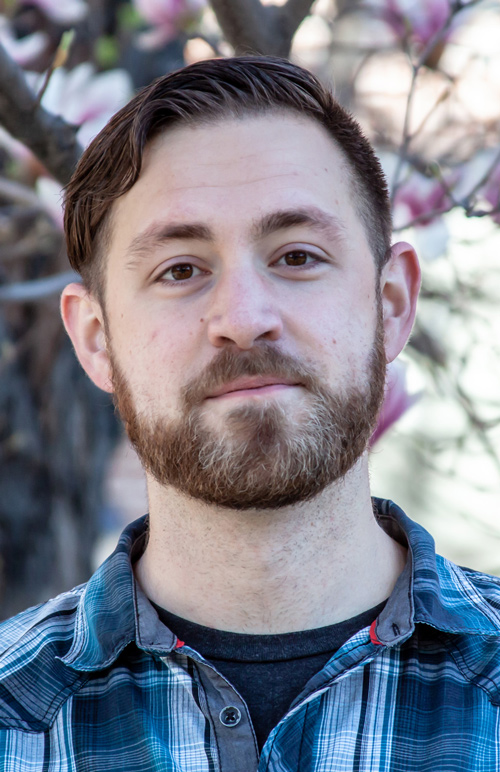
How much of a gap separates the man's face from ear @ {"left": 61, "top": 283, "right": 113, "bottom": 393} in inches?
4.2

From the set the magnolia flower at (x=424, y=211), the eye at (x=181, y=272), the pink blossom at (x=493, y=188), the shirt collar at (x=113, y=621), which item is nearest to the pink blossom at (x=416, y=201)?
the magnolia flower at (x=424, y=211)

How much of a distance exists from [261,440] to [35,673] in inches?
23.9

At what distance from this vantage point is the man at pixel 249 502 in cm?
154

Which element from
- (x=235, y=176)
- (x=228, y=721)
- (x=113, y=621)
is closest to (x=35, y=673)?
(x=113, y=621)

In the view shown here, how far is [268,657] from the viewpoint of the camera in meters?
1.66

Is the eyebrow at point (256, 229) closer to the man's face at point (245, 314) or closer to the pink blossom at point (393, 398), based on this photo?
the man's face at point (245, 314)

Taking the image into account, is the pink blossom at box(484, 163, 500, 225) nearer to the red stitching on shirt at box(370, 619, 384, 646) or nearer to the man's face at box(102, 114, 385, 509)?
the man's face at box(102, 114, 385, 509)

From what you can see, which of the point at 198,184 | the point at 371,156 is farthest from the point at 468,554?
the point at 198,184

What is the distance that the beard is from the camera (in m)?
1.61

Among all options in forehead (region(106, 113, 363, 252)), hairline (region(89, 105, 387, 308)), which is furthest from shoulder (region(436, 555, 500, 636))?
forehead (region(106, 113, 363, 252))

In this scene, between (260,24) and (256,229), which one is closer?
(256,229)

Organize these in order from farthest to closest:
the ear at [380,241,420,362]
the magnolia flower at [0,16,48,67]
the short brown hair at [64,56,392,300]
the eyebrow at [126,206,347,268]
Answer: the magnolia flower at [0,16,48,67] < the ear at [380,241,420,362] < the short brown hair at [64,56,392,300] < the eyebrow at [126,206,347,268]

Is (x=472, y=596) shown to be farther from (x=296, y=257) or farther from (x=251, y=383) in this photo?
(x=296, y=257)

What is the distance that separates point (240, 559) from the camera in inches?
68.0
